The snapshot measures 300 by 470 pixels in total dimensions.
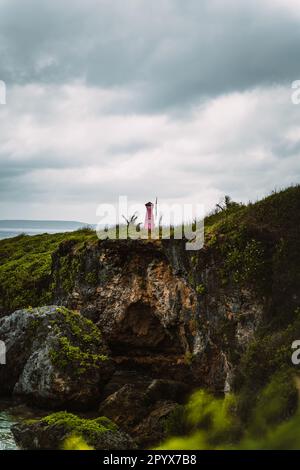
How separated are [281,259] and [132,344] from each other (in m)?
10.9

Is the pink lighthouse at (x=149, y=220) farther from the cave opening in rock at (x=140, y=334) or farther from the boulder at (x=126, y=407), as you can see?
the boulder at (x=126, y=407)

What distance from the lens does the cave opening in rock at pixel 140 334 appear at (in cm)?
2194

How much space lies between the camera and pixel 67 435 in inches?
518

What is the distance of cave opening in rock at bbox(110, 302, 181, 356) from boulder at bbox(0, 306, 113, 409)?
7.38 ft

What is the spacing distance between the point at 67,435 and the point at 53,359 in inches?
215

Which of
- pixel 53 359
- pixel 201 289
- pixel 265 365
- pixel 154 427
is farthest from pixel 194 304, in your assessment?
pixel 265 365

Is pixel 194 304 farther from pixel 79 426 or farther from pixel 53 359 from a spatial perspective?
pixel 79 426

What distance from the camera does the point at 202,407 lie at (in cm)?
1344

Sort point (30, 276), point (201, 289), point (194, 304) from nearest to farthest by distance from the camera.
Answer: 1. point (201, 289)
2. point (194, 304)
3. point (30, 276)

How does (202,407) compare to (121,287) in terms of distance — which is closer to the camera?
(202,407)

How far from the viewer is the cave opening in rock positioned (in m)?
21.9

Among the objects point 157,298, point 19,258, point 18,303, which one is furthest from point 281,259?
point 19,258

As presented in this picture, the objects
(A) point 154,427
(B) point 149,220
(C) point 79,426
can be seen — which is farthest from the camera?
(B) point 149,220
